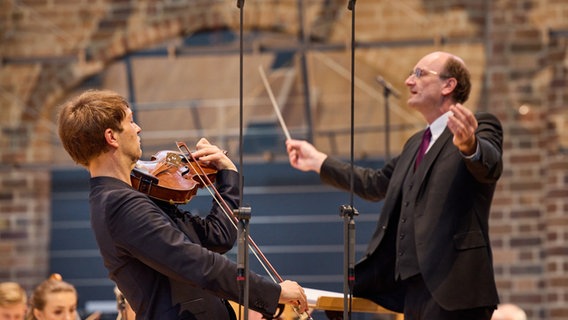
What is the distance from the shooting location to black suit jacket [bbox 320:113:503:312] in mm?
3443

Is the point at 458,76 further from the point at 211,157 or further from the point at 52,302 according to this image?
the point at 52,302

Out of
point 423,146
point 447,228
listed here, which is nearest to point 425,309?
point 447,228

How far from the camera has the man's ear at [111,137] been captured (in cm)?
291

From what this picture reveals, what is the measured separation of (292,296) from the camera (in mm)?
2891

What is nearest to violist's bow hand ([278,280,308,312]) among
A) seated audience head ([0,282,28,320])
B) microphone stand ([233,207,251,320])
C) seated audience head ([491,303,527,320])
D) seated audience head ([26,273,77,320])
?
microphone stand ([233,207,251,320])

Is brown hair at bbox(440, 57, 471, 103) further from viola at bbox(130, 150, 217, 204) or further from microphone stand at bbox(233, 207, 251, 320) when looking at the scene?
microphone stand at bbox(233, 207, 251, 320)

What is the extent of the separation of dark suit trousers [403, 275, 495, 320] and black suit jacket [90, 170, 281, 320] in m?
0.81

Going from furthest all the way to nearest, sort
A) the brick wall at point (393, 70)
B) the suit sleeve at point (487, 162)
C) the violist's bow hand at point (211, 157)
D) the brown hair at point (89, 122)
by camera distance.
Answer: the brick wall at point (393, 70) → the suit sleeve at point (487, 162) → the violist's bow hand at point (211, 157) → the brown hair at point (89, 122)

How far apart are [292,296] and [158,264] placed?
1.30ft

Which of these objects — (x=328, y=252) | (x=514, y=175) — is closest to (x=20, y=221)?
(x=328, y=252)

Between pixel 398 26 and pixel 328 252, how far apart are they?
1.58 m

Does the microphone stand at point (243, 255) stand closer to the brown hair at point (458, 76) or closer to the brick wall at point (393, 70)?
the brown hair at point (458, 76)

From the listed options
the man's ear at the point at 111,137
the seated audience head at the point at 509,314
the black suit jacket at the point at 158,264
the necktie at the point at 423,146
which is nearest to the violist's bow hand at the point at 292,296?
the black suit jacket at the point at 158,264

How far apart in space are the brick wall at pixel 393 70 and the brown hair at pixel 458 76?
2596 mm
